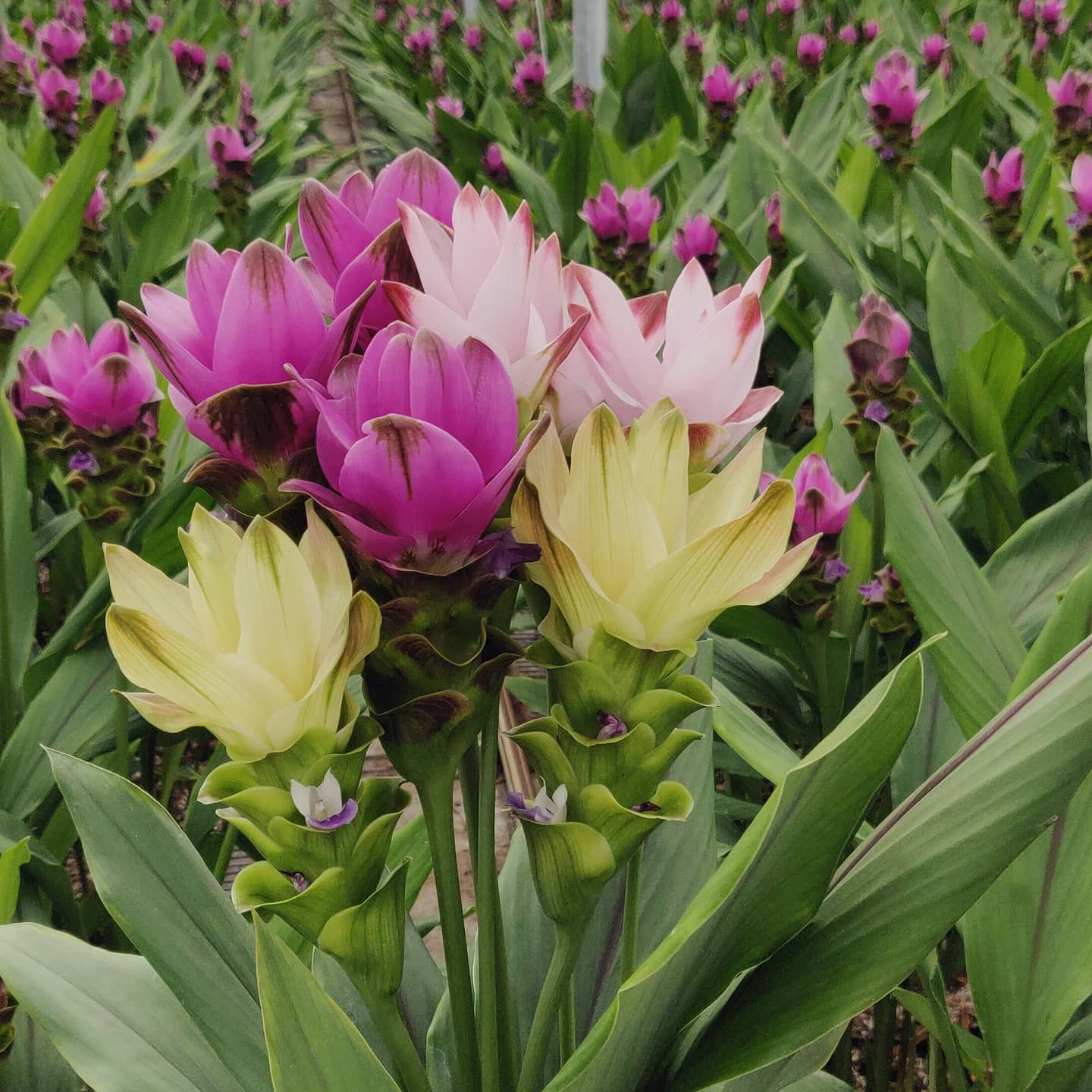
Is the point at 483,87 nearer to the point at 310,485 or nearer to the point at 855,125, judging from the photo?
the point at 855,125

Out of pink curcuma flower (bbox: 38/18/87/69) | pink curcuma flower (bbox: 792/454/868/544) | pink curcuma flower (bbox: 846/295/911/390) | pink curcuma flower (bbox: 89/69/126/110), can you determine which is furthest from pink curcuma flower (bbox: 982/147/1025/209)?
pink curcuma flower (bbox: 38/18/87/69)

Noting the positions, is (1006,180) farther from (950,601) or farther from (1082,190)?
(950,601)

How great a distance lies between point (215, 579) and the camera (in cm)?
38

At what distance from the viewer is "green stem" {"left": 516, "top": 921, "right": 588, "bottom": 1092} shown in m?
0.42

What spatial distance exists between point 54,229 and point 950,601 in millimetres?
995

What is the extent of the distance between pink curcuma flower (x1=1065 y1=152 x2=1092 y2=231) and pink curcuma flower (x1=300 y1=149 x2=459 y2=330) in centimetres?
87

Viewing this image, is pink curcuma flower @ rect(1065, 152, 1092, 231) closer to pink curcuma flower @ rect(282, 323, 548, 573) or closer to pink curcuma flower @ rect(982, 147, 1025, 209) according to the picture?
pink curcuma flower @ rect(982, 147, 1025, 209)

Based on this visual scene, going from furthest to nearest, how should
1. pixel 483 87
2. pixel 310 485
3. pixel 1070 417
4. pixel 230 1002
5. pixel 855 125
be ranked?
pixel 483 87 < pixel 855 125 < pixel 1070 417 < pixel 230 1002 < pixel 310 485

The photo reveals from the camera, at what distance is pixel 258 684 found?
0.36m

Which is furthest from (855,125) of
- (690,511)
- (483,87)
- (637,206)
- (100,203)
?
(690,511)

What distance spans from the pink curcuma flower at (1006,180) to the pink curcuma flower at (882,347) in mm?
507

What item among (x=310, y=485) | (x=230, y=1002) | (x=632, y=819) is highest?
(x=310, y=485)

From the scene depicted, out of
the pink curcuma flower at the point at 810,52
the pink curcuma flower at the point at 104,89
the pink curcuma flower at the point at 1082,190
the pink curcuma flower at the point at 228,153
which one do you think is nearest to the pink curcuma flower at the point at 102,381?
the pink curcuma flower at the point at 1082,190

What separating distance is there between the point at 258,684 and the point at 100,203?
51.5 inches
